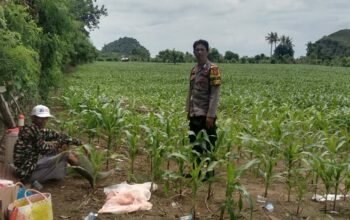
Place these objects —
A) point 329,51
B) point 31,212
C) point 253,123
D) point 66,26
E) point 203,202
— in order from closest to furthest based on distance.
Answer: point 31,212 → point 203,202 → point 253,123 → point 66,26 → point 329,51

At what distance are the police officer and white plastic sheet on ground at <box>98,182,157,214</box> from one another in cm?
96

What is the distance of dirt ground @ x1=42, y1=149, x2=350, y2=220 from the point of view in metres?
4.53

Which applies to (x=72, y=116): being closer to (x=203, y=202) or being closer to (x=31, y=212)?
(x=203, y=202)

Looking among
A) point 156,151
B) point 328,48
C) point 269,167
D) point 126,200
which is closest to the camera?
point 126,200

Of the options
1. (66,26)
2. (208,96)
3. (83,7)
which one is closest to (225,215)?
(208,96)

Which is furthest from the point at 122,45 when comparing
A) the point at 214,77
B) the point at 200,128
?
the point at 214,77

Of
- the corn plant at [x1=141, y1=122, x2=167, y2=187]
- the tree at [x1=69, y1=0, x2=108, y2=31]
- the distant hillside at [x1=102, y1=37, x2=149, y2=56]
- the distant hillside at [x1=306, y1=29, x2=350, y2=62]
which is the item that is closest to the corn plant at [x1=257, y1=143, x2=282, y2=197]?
the corn plant at [x1=141, y1=122, x2=167, y2=187]

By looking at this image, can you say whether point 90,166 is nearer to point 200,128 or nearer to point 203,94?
point 200,128

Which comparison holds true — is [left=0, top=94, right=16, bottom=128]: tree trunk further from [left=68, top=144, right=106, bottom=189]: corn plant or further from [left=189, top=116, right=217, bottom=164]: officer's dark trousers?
[left=189, top=116, right=217, bottom=164]: officer's dark trousers

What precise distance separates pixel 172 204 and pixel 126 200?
0.51 m

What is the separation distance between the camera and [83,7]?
47188 millimetres

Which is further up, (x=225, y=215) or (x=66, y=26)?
→ (x=66, y=26)

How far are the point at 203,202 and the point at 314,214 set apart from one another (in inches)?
46.0

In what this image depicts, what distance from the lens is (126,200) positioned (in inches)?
183
